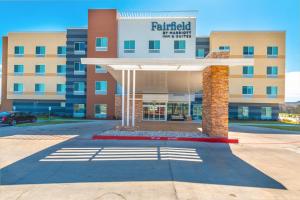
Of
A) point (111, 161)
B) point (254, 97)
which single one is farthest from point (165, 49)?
point (111, 161)

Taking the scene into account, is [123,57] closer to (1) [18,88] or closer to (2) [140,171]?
(1) [18,88]

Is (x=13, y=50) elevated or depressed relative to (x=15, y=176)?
elevated

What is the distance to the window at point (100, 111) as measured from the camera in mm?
32344

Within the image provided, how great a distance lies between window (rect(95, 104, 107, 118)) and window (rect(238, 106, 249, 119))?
2217cm

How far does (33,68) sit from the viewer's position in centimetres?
3697

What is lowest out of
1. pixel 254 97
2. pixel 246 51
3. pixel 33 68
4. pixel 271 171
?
pixel 271 171

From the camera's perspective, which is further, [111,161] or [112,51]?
[112,51]

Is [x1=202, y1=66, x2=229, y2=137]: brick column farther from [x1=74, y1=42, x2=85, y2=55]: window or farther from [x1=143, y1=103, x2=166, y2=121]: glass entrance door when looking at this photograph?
[x1=74, y1=42, x2=85, y2=55]: window

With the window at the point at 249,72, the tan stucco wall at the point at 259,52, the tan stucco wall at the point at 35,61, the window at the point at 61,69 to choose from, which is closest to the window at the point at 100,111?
the tan stucco wall at the point at 35,61

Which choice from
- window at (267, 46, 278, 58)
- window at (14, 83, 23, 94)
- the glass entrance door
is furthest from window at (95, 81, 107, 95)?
window at (267, 46, 278, 58)

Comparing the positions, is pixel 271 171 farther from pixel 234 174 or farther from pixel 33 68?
pixel 33 68

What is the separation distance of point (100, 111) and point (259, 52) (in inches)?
1084

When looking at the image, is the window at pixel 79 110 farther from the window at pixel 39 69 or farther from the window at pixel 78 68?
the window at pixel 39 69

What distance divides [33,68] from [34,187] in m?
36.6
